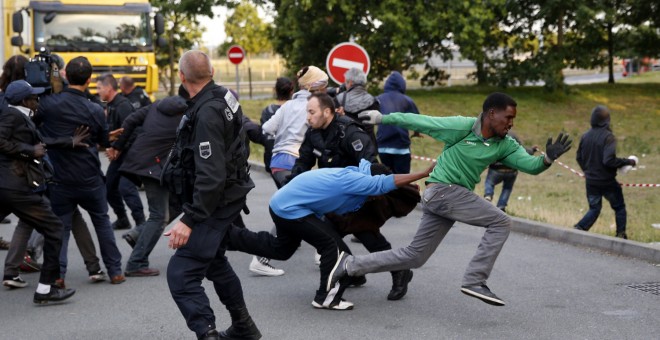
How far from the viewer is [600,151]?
10.5 m

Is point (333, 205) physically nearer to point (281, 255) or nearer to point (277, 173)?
point (281, 255)

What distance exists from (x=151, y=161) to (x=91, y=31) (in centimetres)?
1488

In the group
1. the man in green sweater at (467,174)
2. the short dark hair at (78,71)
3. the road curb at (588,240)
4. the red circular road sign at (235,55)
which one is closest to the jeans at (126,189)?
the short dark hair at (78,71)

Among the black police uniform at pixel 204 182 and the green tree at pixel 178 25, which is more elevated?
the green tree at pixel 178 25

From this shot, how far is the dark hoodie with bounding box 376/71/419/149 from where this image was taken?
11242 millimetres

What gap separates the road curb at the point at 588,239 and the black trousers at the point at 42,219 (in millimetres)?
5139

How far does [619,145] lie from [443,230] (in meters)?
17.6

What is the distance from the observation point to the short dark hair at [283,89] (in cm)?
942

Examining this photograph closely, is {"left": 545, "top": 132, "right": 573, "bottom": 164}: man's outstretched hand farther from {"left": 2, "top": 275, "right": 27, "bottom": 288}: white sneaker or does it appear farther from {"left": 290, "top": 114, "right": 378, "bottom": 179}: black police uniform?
{"left": 2, "top": 275, "right": 27, "bottom": 288}: white sneaker

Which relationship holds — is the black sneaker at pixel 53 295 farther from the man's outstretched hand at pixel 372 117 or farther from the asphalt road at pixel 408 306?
the man's outstretched hand at pixel 372 117

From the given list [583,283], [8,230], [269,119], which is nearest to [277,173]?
[269,119]

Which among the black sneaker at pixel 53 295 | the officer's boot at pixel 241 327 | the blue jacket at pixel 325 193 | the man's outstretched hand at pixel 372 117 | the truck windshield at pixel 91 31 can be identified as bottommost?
the black sneaker at pixel 53 295

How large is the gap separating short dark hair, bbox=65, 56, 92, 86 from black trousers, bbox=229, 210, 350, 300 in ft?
6.06

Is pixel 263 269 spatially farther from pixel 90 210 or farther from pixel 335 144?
pixel 90 210
